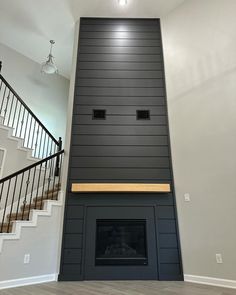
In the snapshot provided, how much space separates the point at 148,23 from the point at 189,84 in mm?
2138

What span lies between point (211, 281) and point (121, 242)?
4.94ft

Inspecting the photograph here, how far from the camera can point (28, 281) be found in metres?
3.19

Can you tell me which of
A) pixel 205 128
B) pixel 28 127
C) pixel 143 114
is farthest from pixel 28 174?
pixel 205 128

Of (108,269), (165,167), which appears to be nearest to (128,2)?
(165,167)

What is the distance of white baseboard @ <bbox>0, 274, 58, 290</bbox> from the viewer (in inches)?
118

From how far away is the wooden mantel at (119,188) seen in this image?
3750 millimetres

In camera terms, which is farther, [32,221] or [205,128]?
[205,128]

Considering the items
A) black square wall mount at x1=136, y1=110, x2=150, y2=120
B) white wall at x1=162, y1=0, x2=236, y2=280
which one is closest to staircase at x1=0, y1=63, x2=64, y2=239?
black square wall mount at x1=136, y1=110, x2=150, y2=120

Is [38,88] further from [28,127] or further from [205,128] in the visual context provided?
[205,128]

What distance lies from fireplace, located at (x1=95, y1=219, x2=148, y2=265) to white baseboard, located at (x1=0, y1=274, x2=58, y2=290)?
0.76 m

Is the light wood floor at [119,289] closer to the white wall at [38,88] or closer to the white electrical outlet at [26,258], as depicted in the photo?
the white electrical outlet at [26,258]

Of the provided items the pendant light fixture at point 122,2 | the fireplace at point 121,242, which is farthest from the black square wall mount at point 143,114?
the pendant light fixture at point 122,2

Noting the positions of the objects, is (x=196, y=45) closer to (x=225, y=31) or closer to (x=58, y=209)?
(x=225, y=31)

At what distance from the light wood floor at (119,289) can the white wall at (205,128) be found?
14.9 inches
